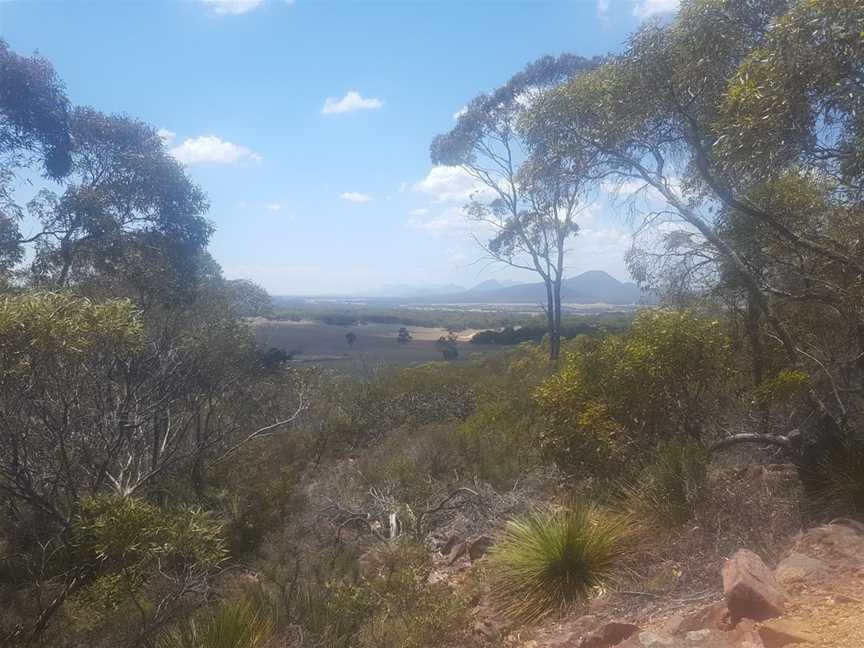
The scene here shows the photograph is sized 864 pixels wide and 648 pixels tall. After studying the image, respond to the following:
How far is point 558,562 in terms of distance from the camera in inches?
204

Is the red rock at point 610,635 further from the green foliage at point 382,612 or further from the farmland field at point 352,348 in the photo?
the farmland field at point 352,348

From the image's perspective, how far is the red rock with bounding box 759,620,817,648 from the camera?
3.33 m

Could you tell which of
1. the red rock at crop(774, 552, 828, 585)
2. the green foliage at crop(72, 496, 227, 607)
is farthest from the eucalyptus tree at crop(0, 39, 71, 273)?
the red rock at crop(774, 552, 828, 585)

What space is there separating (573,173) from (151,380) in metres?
6.15

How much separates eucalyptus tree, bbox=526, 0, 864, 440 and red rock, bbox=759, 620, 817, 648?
8.87 ft

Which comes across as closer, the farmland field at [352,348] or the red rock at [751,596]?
the red rock at [751,596]

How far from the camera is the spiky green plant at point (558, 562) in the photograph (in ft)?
16.5

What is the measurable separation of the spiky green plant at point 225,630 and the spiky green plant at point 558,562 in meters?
1.94

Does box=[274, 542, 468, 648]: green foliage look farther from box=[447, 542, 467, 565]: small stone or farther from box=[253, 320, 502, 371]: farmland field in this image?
box=[253, 320, 502, 371]: farmland field

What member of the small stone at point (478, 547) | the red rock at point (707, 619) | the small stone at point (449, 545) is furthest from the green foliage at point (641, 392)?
A: the red rock at point (707, 619)

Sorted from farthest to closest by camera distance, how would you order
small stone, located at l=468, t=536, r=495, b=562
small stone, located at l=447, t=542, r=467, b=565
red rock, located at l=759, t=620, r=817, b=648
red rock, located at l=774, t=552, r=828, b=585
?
small stone, located at l=447, t=542, r=467, b=565
small stone, located at l=468, t=536, r=495, b=562
red rock, located at l=774, t=552, r=828, b=585
red rock, located at l=759, t=620, r=817, b=648

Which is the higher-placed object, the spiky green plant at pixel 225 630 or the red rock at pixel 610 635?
the red rock at pixel 610 635

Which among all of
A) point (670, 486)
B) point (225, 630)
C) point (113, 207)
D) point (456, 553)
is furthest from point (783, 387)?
point (113, 207)

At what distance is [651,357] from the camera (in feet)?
20.2
